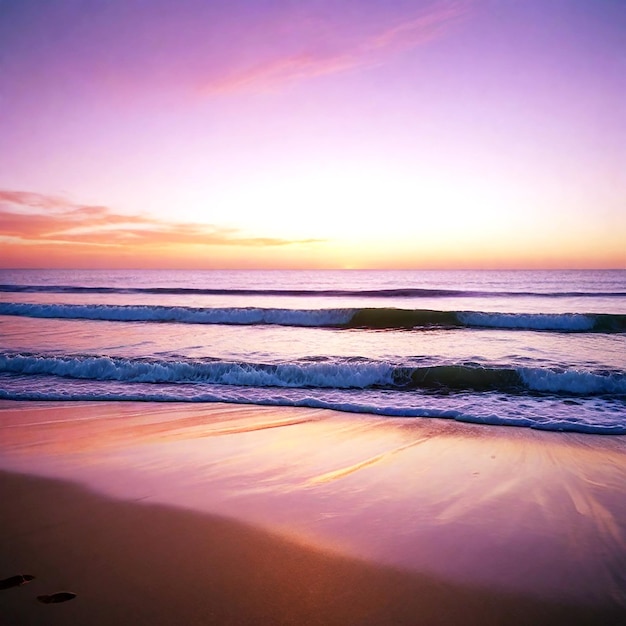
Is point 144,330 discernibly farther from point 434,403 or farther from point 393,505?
point 393,505

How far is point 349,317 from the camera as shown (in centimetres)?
2083

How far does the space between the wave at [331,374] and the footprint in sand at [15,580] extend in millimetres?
6397

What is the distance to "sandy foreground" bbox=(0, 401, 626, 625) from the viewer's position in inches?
97.5

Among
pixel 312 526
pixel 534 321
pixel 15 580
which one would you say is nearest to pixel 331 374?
pixel 312 526

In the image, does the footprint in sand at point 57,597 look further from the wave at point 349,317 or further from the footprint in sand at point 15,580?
the wave at point 349,317

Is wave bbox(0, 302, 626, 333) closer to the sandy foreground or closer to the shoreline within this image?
the sandy foreground

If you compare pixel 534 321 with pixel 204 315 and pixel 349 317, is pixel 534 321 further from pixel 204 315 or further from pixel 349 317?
pixel 204 315

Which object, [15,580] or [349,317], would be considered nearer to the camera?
[15,580]

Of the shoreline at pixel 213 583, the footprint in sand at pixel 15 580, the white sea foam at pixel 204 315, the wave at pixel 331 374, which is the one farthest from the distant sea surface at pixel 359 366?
the footprint in sand at pixel 15 580

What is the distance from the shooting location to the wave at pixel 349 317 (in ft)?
59.4

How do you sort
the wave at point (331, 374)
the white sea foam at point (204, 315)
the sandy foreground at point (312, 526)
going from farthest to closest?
the white sea foam at point (204, 315) < the wave at point (331, 374) < the sandy foreground at point (312, 526)

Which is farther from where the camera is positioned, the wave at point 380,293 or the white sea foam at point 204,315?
the wave at point 380,293

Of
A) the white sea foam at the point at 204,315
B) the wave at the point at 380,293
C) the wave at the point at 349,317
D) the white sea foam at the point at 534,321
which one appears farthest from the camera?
the wave at the point at 380,293

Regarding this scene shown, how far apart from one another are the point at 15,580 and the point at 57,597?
34cm
